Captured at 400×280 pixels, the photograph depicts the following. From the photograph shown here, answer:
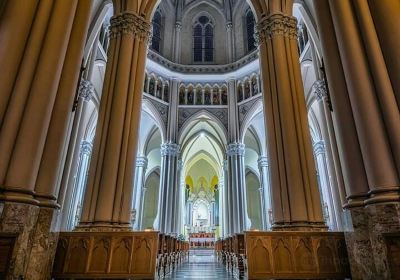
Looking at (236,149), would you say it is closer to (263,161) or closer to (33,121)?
(263,161)

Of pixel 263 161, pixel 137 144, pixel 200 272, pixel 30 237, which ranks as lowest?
pixel 200 272

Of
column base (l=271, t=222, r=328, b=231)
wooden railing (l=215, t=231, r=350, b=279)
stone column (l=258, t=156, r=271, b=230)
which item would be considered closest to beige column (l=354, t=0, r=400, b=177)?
wooden railing (l=215, t=231, r=350, b=279)

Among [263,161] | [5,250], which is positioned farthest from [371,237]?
[263,161]

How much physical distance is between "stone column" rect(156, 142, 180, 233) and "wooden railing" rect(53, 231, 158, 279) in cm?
1130

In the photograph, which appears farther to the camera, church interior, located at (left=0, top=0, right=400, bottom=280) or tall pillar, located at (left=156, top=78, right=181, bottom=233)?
tall pillar, located at (left=156, top=78, right=181, bottom=233)

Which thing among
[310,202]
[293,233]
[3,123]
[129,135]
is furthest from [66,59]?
[310,202]

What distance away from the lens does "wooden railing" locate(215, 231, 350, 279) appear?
4355 mm

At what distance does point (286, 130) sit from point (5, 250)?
17.8 ft

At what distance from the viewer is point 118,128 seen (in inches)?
246

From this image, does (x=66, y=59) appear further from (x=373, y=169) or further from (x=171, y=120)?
(x=171, y=120)

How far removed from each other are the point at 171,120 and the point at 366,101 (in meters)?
14.7

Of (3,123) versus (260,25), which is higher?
(260,25)

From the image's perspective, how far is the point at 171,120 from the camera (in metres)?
17.6

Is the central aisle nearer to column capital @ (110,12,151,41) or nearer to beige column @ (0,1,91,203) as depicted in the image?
beige column @ (0,1,91,203)
